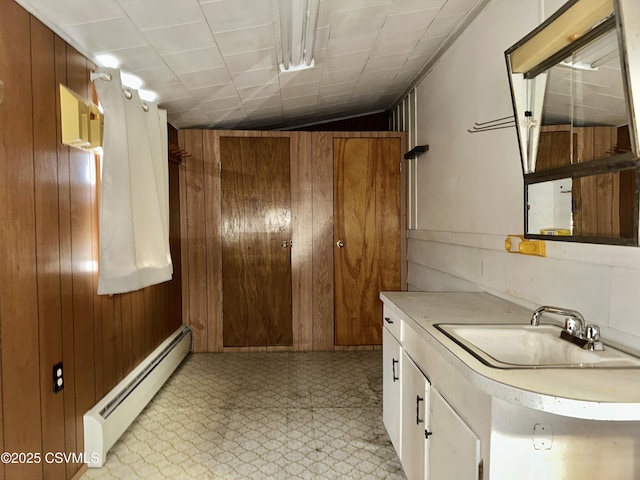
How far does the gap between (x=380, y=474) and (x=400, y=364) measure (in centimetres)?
56

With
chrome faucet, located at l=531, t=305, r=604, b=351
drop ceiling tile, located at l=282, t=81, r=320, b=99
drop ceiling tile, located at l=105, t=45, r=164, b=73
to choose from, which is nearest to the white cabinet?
chrome faucet, located at l=531, t=305, r=604, b=351

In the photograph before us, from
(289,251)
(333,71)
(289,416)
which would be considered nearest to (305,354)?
(289,251)

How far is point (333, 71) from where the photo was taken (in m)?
3.06

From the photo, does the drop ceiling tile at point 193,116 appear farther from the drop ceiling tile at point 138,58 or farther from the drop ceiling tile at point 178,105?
the drop ceiling tile at point 138,58

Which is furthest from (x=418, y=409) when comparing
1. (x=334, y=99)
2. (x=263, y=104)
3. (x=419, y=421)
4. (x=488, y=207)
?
(x=334, y=99)

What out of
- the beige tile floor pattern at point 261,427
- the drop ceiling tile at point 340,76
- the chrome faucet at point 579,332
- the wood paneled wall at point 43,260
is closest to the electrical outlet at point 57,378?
the wood paneled wall at point 43,260

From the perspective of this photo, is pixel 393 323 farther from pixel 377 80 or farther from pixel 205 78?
pixel 377 80

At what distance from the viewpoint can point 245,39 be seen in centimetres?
225

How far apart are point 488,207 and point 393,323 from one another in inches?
31.8

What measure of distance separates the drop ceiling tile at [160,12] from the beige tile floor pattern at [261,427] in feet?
6.95

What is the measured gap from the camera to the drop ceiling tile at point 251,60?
8.08 feet

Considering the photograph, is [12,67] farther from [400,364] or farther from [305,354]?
[305,354]

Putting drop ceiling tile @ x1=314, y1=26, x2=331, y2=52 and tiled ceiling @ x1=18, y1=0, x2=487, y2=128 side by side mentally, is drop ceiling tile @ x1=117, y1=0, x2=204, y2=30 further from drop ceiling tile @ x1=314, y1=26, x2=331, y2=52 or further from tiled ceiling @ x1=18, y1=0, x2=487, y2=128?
drop ceiling tile @ x1=314, y1=26, x2=331, y2=52

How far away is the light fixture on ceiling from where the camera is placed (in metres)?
1.96
